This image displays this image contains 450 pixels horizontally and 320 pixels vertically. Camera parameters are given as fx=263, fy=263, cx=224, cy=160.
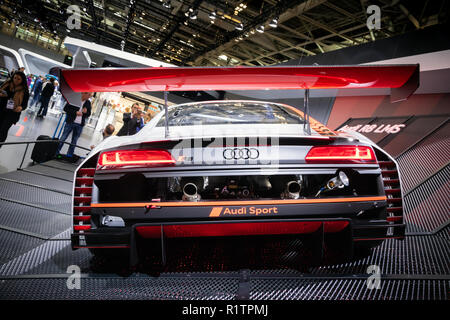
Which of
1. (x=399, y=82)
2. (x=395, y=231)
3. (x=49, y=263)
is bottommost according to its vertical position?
(x=49, y=263)

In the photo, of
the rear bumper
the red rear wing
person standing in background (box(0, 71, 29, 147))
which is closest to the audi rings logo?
the rear bumper

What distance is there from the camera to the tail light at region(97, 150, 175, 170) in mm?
1410

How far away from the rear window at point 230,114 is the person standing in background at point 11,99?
13.7 ft

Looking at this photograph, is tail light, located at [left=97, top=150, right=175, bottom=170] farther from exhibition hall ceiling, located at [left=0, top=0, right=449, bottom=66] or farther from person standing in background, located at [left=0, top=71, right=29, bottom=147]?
exhibition hall ceiling, located at [left=0, top=0, right=449, bottom=66]

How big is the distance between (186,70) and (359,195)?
117cm

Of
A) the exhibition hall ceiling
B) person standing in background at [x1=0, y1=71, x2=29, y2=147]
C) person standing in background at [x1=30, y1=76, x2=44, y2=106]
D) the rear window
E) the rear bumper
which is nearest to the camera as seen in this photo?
the rear bumper

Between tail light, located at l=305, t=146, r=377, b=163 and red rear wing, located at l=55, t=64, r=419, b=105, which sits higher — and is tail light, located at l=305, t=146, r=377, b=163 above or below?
below

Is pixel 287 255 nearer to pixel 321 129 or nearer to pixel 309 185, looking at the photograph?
pixel 309 185

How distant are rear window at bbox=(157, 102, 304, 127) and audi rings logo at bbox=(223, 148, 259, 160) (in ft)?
1.60

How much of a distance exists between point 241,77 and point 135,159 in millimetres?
721

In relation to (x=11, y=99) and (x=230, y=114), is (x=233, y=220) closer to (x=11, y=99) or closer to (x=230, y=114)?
(x=230, y=114)

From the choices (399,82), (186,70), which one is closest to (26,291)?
(186,70)

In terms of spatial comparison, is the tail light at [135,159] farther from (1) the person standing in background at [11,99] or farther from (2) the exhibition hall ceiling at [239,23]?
(2) the exhibition hall ceiling at [239,23]

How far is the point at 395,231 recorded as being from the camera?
4.83 ft
